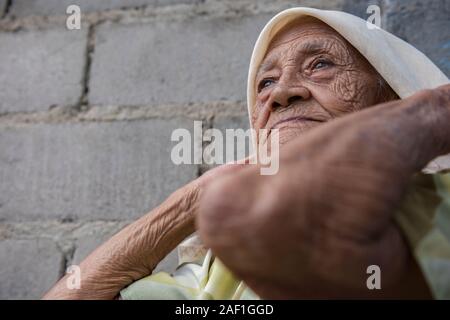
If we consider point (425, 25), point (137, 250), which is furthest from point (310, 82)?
point (425, 25)

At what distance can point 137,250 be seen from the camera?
1.72 meters

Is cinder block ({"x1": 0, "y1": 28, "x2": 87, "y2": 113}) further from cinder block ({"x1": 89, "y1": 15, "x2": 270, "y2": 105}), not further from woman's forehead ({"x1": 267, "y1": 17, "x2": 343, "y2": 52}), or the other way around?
woman's forehead ({"x1": 267, "y1": 17, "x2": 343, "y2": 52})

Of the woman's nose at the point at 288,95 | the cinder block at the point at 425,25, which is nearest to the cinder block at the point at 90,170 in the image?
the woman's nose at the point at 288,95

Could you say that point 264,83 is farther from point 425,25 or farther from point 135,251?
point 425,25

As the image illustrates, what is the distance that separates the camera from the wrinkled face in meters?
1.70

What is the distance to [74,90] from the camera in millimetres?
2559

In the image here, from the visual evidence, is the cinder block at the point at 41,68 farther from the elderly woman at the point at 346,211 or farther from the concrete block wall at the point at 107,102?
the elderly woman at the point at 346,211

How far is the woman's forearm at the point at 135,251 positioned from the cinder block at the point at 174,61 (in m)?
0.73

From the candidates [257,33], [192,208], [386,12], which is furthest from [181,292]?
[386,12]

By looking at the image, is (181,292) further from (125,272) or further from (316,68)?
(316,68)

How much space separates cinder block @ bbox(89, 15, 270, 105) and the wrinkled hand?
Result: 4.93 feet

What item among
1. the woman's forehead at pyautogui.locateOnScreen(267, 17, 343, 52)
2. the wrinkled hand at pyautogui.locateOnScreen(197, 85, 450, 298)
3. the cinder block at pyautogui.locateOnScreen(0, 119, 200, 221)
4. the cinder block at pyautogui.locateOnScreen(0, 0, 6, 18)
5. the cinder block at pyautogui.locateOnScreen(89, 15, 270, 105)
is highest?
the cinder block at pyautogui.locateOnScreen(0, 0, 6, 18)

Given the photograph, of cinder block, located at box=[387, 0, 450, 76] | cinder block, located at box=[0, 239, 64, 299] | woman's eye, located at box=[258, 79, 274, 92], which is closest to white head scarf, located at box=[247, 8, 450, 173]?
woman's eye, located at box=[258, 79, 274, 92]
